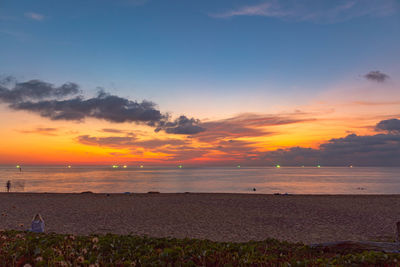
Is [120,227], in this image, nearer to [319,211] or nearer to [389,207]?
[319,211]

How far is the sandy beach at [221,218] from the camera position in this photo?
54.1 feet

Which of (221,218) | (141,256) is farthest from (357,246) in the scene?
(221,218)

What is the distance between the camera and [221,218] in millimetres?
21047

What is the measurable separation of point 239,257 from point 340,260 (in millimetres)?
1851

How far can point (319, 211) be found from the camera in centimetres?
2427

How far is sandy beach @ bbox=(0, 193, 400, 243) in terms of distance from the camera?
16.5 m

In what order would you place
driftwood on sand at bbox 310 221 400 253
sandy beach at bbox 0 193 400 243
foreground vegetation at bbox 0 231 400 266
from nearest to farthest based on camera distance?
foreground vegetation at bbox 0 231 400 266 → driftwood on sand at bbox 310 221 400 253 → sandy beach at bbox 0 193 400 243

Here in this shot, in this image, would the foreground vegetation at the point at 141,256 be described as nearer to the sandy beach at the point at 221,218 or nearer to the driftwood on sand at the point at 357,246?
the driftwood on sand at the point at 357,246

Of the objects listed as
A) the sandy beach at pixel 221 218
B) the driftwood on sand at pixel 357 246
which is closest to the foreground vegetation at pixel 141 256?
the driftwood on sand at pixel 357 246

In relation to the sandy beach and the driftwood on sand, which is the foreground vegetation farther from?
the sandy beach

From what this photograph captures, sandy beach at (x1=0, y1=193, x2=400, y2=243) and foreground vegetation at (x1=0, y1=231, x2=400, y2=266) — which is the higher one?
foreground vegetation at (x1=0, y1=231, x2=400, y2=266)

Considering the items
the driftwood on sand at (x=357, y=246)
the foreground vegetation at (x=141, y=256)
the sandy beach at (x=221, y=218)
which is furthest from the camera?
the sandy beach at (x=221, y=218)

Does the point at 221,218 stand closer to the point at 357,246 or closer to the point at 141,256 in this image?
the point at 357,246

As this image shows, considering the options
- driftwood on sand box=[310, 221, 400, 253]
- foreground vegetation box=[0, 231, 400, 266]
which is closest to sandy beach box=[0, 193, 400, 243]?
foreground vegetation box=[0, 231, 400, 266]
